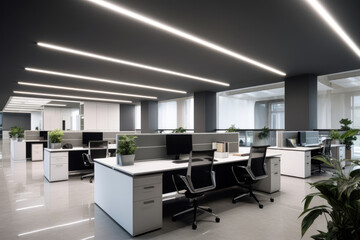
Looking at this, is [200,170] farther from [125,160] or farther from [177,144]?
[125,160]

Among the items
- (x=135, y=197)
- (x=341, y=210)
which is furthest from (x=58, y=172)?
(x=341, y=210)

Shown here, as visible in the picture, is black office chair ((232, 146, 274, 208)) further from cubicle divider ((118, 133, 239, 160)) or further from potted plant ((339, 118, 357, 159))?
potted plant ((339, 118, 357, 159))

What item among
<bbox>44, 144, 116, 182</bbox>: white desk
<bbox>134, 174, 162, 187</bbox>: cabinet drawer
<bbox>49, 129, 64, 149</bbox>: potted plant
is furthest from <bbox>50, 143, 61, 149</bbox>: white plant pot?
<bbox>134, 174, 162, 187</bbox>: cabinet drawer

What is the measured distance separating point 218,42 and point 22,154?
26.4 ft

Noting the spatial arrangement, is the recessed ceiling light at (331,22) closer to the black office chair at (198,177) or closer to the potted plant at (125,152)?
the black office chair at (198,177)

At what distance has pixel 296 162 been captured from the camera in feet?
16.3

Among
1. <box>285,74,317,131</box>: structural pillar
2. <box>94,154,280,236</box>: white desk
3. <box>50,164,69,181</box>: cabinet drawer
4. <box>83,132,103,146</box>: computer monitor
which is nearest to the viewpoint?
<box>94,154,280,236</box>: white desk

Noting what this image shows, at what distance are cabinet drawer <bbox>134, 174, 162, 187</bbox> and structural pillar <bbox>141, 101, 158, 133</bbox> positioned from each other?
340 inches

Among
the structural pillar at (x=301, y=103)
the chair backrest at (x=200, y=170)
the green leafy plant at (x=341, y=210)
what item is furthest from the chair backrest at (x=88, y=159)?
the structural pillar at (x=301, y=103)

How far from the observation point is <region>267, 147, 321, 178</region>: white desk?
4.85m

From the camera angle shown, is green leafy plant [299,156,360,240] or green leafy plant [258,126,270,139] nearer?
green leafy plant [299,156,360,240]

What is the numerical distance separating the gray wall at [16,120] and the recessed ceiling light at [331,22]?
24134 mm

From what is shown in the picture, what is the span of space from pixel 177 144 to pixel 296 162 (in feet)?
10.8

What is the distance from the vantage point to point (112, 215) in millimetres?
2729
